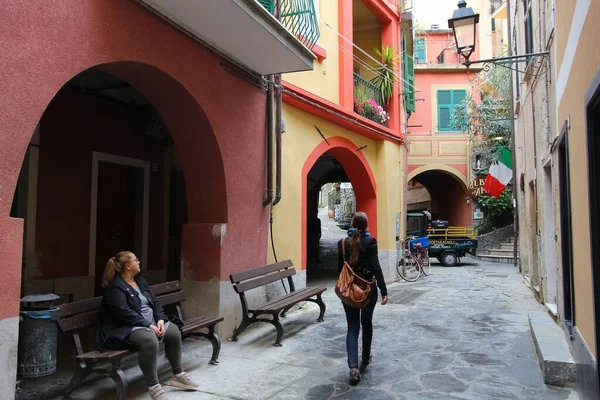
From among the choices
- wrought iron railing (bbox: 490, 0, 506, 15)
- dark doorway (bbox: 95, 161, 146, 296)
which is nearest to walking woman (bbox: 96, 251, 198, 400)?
dark doorway (bbox: 95, 161, 146, 296)

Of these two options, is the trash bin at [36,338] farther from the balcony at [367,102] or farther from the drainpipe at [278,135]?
the balcony at [367,102]

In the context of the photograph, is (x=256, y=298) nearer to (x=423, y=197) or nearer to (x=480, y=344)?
(x=480, y=344)

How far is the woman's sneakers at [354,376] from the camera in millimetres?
4336

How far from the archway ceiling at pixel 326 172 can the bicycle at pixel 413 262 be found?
3204 mm

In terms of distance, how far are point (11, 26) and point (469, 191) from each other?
1966 centimetres

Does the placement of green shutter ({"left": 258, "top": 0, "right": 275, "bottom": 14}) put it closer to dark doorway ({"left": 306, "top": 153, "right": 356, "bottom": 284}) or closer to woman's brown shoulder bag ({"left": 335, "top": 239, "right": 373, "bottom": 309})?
woman's brown shoulder bag ({"left": 335, "top": 239, "right": 373, "bottom": 309})

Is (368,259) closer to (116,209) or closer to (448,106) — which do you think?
(116,209)

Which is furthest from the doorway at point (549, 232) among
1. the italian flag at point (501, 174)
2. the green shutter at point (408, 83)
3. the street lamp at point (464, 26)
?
the italian flag at point (501, 174)

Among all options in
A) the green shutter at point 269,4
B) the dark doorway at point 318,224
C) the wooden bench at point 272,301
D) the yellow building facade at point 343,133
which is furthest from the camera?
the dark doorway at point 318,224

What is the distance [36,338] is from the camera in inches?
132

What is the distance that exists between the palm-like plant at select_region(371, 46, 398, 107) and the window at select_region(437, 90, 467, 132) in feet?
31.4

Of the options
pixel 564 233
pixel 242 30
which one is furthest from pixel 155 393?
pixel 564 233

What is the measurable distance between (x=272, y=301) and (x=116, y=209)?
350 centimetres

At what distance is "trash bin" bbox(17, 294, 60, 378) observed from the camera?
Result: 3309mm
